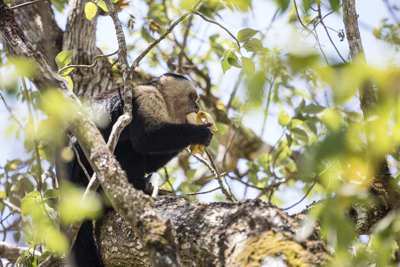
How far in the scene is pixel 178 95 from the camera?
4.47m

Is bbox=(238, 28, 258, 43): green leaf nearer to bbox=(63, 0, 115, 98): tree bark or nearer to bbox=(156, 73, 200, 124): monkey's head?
bbox=(156, 73, 200, 124): monkey's head

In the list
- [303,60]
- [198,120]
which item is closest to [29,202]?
[198,120]

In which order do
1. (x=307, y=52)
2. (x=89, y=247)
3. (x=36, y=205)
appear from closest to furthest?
(x=307, y=52) → (x=36, y=205) → (x=89, y=247)

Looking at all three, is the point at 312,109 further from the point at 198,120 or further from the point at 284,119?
the point at 198,120

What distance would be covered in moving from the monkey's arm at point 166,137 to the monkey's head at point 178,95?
2.57ft

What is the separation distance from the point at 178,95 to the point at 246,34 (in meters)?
1.96

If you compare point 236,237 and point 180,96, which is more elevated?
point 180,96

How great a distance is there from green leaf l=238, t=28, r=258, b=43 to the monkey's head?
6.19 feet

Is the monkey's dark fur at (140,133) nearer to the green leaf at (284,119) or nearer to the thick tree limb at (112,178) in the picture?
the green leaf at (284,119)

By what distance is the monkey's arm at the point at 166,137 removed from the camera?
3.57m

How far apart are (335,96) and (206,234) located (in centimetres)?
145

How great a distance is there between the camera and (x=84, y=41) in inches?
173

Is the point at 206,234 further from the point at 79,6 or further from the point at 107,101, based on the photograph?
the point at 79,6

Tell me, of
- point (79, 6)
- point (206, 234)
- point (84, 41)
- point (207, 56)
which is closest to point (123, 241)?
point (206, 234)
